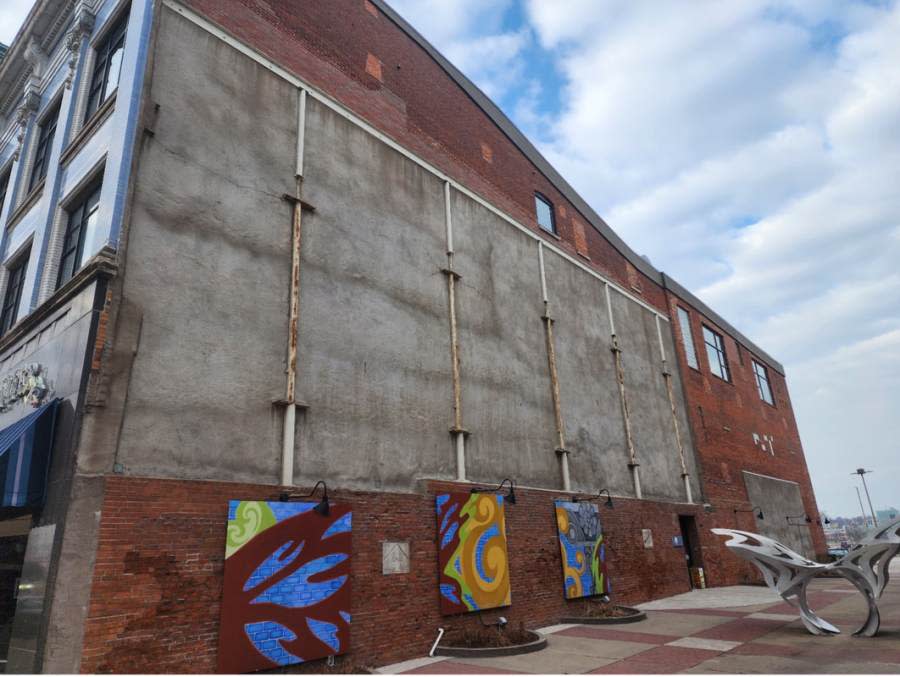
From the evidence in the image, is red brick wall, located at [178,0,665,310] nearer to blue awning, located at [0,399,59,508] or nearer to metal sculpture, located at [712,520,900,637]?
blue awning, located at [0,399,59,508]

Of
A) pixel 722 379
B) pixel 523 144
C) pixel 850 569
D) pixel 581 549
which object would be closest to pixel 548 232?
pixel 523 144

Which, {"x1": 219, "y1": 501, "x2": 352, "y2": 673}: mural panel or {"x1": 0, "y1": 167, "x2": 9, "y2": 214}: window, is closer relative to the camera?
{"x1": 219, "y1": 501, "x2": 352, "y2": 673}: mural panel

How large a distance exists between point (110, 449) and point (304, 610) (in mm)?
3898

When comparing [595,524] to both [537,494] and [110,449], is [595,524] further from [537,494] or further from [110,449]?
[110,449]

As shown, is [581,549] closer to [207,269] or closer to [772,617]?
[772,617]

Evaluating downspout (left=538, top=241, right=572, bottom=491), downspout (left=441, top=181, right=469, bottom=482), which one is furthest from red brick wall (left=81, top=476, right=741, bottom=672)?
downspout (left=538, top=241, right=572, bottom=491)

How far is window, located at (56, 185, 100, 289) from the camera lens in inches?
456

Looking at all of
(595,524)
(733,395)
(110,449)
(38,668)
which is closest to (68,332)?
(110,449)

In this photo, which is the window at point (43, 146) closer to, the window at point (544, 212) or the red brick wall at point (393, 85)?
the red brick wall at point (393, 85)

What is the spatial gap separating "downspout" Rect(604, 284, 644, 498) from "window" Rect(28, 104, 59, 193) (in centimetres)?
1791

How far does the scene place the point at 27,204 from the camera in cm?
1461

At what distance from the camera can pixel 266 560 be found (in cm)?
958

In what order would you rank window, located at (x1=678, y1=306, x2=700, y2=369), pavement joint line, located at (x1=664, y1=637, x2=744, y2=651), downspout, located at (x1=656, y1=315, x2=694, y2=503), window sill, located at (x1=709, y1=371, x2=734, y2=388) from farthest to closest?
window sill, located at (x1=709, y1=371, x2=734, y2=388)
window, located at (x1=678, y1=306, x2=700, y2=369)
downspout, located at (x1=656, y1=315, x2=694, y2=503)
pavement joint line, located at (x1=664, y1=637, x2=744, y2=651)

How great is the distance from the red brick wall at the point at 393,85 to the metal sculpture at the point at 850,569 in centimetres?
1187
